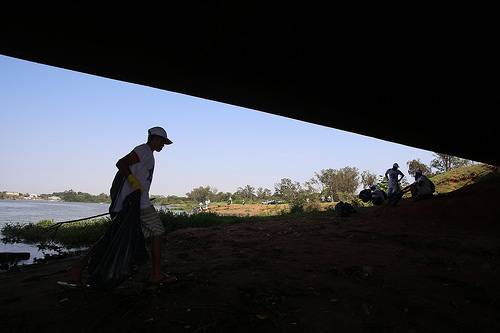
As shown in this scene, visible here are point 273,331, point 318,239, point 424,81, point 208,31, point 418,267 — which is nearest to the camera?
point 273,331

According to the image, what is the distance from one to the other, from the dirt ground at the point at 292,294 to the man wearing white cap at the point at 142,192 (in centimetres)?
27

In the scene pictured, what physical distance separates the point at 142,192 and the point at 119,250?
70 centimetres

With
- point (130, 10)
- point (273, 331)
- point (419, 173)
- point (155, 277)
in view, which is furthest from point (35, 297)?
point (419, 173)

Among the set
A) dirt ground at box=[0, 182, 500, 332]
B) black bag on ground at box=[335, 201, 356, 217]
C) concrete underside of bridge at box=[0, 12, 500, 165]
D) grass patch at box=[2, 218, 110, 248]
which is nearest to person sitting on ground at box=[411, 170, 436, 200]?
black bag on ground at box=[335, 201, 356, 217]

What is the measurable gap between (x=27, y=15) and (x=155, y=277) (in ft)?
10.3

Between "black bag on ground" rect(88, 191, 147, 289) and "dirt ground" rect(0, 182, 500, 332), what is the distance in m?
0.22

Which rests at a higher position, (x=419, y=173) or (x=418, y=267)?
(x=419, y=173)

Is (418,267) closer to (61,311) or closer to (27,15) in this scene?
(61,311)

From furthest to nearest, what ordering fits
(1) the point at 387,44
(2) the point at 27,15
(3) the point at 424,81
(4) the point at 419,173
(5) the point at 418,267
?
(4) the point at 419,173, (5) the point at 418,267, (3) the point at 424,81, (1) the point at 387,44, (2) the point at 27,15

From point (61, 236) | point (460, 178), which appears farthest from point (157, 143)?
point (460, 178)

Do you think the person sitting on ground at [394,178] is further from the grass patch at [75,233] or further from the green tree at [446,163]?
the green tree at [446,163]

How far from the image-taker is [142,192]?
12.9 feet

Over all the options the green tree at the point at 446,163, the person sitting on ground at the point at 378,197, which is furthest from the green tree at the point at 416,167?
the person sitting on ground at the point at 378,197

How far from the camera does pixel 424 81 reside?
5.00 m
